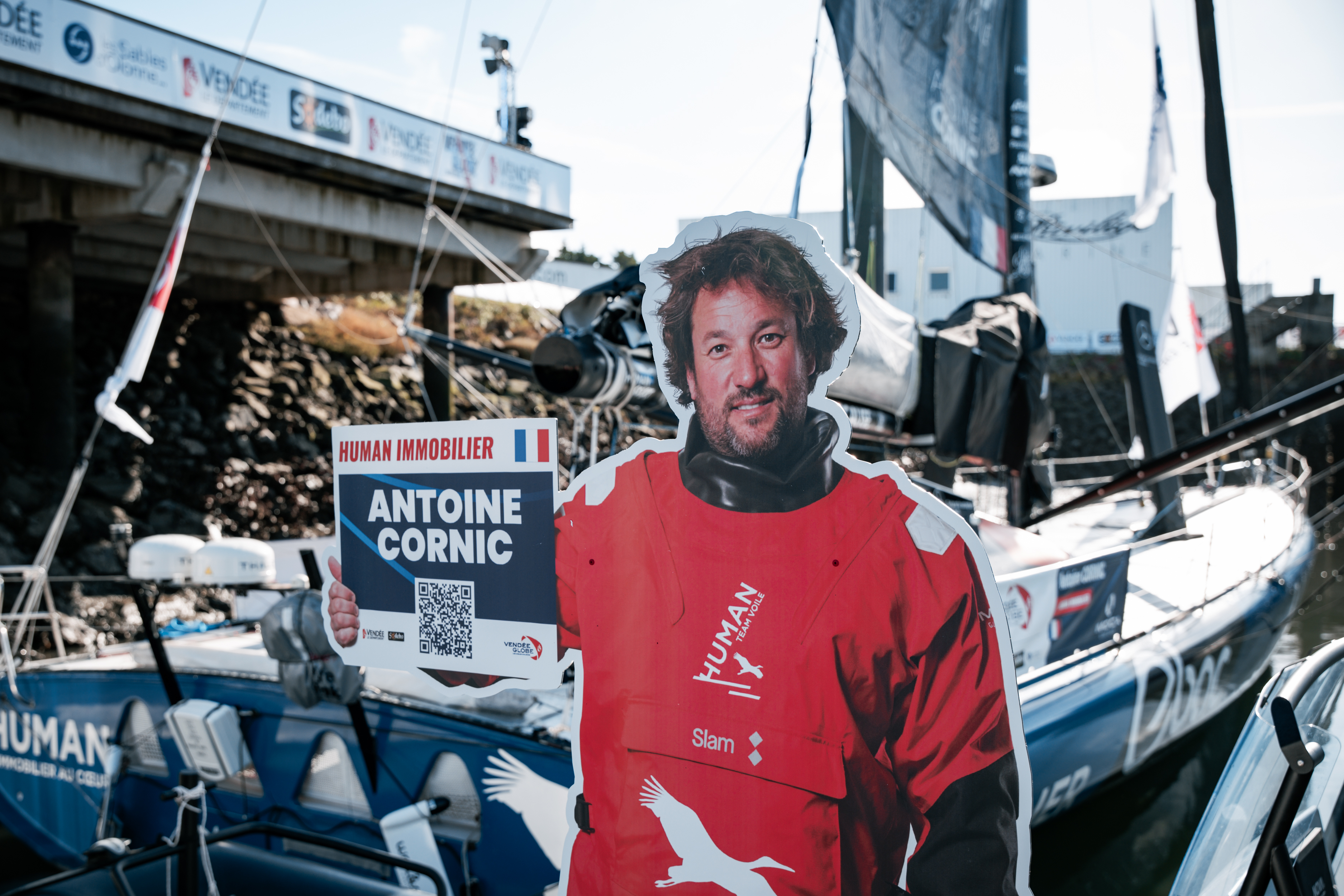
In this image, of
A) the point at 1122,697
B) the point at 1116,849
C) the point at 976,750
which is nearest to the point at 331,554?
the point at 976,750

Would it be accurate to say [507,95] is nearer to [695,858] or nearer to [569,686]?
[569,686]

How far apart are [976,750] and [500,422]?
5.39ft

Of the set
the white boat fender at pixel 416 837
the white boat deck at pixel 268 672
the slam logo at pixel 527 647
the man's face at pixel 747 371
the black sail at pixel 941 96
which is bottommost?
the white boat fender at pixel 416 837

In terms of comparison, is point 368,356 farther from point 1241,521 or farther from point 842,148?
point 1241,521

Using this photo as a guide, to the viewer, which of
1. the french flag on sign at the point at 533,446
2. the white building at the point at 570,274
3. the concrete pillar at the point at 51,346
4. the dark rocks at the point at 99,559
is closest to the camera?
the french flag on sign at the point at 533,446

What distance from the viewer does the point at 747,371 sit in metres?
2.42

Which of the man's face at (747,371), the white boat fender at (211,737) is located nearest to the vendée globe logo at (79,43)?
the white boat fender at (211,737)

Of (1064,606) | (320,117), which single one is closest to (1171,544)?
(1064,606)

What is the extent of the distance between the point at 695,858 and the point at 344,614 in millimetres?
1485

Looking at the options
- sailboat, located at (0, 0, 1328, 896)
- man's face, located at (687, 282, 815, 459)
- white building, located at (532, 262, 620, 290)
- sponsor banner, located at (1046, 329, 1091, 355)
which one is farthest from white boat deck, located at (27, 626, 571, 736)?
sponsor banner, located at (1046, 329, 1091, 355)

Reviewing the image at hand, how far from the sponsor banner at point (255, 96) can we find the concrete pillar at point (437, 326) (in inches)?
70.2

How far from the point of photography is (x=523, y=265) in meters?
14.6

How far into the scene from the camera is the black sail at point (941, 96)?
5289 millimetres

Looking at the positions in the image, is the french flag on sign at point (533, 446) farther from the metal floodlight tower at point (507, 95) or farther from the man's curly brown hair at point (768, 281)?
the metal floodlight tower at point (507, 95)
